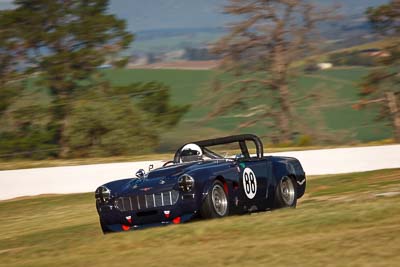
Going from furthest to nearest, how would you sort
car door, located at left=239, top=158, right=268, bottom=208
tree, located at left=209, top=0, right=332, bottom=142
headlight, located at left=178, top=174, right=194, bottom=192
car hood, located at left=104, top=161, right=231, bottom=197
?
1. tree, located at left=209, top=0, right=332, bottom=142
2. car door, located at left=239, top=158, right=268, bottom=208
3. car hood, located at left=104, top=161, right=231, bottom=197
4. headlight, located at left=178, top=174, right=194, bottom=192

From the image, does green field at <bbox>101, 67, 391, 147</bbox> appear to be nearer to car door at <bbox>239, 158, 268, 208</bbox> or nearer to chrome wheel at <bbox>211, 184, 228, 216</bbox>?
car door at <bbox>239, 158, 268, 208</bbox>

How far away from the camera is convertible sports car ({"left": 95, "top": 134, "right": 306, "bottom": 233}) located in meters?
12.6

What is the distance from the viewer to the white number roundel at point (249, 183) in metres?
13.6

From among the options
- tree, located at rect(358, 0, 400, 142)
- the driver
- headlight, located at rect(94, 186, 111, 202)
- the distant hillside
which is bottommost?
headlight, located at rect(94, 186, 111, 202)

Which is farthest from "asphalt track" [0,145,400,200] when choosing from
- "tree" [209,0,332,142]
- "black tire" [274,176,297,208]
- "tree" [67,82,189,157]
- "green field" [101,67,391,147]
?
"tree" [209,0,332,142]

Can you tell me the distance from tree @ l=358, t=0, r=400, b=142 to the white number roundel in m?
29.4

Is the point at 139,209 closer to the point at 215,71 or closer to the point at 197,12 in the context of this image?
the point at 215,71

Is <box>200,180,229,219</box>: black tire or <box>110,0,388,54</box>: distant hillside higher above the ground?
<box>110,0,388,54</box>: distant hillside

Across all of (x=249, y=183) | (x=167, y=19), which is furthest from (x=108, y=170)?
(x=167, y=19)

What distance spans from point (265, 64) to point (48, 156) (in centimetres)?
1224

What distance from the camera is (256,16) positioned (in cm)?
4597

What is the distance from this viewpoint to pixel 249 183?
13.7 meters

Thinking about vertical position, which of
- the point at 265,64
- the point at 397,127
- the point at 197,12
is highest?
the point at 197,12

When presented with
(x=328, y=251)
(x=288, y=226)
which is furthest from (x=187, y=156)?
(x=328, y=251)
